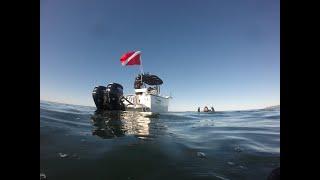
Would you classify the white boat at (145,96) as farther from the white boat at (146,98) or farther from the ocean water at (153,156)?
the ocean water at (153,156)

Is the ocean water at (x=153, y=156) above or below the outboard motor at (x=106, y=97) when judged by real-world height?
below

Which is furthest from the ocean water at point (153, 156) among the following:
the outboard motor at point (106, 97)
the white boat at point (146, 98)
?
the white boat at point (146, 98)

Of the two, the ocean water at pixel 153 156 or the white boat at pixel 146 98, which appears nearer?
the ocean water at pixel 153 156

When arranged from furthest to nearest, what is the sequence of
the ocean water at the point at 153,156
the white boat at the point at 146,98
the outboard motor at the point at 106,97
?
the white boat at the point at 146,98 → the outboard motor at the point at 106,97 → the ocean water at the point at 153,156

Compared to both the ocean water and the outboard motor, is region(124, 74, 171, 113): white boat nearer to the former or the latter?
the outboard motor

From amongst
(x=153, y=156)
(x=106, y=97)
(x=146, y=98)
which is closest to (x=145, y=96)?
(x=146, y=98)

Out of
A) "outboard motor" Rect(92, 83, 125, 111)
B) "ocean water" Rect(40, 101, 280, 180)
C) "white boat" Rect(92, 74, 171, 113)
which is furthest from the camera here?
"white boat" Rect(92, 74, 171, 113)

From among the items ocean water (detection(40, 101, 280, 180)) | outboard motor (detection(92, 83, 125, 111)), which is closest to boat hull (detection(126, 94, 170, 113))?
outboard motor (detection(92, 83, 125, 111))

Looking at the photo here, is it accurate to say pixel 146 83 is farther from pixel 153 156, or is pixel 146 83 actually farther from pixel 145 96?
pixel 153 156

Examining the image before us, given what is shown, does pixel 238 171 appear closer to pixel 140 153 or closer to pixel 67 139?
pixel 140 153

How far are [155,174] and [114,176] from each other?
1.74m
